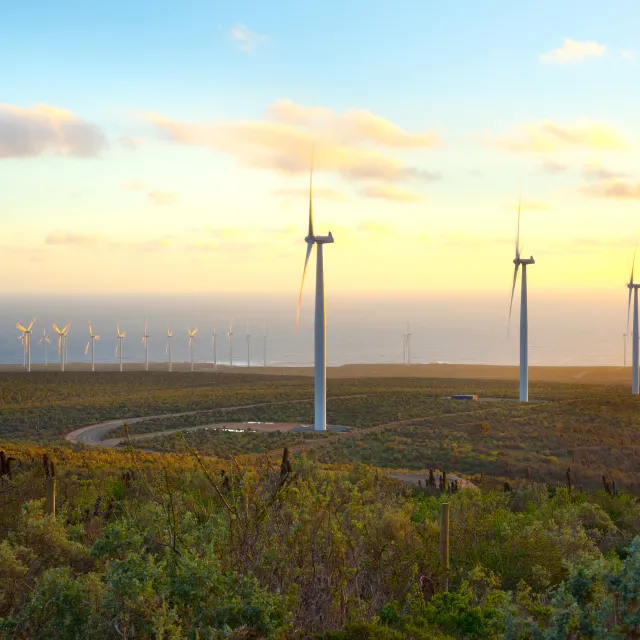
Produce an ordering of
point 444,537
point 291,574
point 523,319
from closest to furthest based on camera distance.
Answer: point 291,574 < point 444,537 < point 523,319

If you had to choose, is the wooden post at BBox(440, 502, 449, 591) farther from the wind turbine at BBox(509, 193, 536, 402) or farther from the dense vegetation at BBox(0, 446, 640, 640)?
the wind turbine at BBox(509, 193, 536, 402)

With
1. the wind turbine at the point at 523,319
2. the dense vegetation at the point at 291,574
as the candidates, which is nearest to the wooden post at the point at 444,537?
the dense vegetation at the point at 291,574

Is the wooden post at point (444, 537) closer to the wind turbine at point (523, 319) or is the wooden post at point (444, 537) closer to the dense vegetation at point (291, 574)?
the dense vegetation at point (291, 574)

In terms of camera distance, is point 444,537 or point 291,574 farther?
point 444,537

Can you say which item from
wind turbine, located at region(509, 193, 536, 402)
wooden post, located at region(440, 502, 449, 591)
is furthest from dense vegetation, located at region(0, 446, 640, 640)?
wind turbine, located at region(509, 193, 536, 402)

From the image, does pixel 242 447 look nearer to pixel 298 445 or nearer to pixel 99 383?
pixel 298 445

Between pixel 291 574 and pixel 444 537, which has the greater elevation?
pixel 291 574

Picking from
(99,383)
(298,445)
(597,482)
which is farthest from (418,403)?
(99,383)

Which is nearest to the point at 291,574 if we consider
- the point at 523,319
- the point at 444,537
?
the point at 444,537

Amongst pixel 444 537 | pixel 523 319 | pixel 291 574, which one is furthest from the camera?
pixel 523 319

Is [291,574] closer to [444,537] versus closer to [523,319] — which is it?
[444,537]
